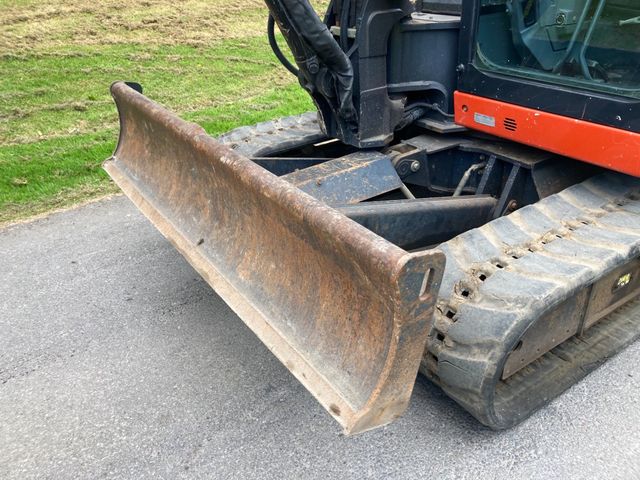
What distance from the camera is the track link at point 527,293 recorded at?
2154 mm

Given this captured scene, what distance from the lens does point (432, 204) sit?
3.03m

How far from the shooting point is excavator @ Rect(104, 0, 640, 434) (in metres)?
2.08

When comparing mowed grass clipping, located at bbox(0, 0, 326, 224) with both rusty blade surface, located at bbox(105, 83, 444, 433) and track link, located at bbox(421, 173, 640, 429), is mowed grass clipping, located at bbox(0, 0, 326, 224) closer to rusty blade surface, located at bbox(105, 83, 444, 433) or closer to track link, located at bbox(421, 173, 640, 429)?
rusty blade surface, located at bbox(105, 83, 444, 433)

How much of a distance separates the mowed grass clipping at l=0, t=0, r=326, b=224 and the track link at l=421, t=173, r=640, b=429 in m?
3.75

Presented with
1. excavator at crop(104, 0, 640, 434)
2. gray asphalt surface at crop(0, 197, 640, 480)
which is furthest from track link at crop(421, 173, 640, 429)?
gray asphalt surface at crop(0, 197, 640, 480)

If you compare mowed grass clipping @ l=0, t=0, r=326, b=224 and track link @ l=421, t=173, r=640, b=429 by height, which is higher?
track link @ l=421, t=173, r=640, b=429

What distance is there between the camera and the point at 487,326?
7.02 ft

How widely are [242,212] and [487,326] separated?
4.02 feet

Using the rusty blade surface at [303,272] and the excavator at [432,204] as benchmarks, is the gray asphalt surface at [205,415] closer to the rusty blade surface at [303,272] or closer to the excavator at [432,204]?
the excavator at [432,204]

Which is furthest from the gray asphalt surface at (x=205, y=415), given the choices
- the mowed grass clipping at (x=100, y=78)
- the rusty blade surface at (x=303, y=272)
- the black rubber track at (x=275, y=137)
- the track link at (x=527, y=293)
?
the mowed grass clipping at (x=100, y=78)

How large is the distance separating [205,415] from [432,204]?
1489 mm

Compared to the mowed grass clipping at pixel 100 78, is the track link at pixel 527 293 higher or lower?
higher

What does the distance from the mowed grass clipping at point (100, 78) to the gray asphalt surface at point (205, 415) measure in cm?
202

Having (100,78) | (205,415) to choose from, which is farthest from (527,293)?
(100,78)
